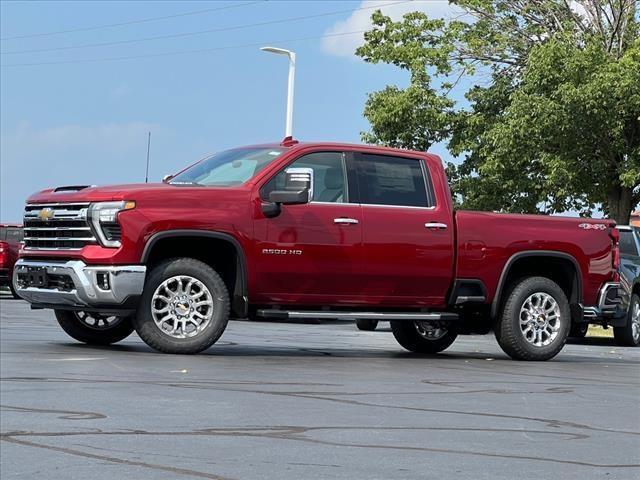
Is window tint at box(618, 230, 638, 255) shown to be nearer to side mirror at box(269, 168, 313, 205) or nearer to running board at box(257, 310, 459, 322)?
running board at box(257, 310, 459, 322)

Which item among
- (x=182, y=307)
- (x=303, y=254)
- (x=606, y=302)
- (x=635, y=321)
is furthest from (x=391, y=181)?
(x=635, y=321)

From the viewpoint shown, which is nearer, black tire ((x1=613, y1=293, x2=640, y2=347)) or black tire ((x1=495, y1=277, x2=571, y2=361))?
black tire ((x1=495, y1=277, x2=571, y2=361))

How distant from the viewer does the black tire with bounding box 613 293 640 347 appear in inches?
703

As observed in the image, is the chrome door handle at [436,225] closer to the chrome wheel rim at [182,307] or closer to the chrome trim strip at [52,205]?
the chrome wheel rim at [182,307]

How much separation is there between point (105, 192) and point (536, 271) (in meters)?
4.67

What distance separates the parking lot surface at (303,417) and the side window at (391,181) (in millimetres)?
1517

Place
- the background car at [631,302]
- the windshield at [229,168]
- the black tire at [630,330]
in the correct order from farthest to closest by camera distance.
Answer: the black tire at [630,330] < the background car at [631,302] < the windshield at [229,168]

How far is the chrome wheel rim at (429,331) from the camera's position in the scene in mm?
13250

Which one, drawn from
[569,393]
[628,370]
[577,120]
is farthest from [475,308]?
[577,120]

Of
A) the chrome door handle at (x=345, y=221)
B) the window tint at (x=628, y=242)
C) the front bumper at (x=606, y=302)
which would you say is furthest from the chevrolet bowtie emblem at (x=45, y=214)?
the window tint at (x=628, y=242)

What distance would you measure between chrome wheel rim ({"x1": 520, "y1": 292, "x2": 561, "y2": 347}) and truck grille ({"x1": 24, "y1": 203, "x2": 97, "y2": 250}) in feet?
14.3

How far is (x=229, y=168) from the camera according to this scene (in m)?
11.5

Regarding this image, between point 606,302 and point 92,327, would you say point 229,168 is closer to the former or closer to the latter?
point 92,327

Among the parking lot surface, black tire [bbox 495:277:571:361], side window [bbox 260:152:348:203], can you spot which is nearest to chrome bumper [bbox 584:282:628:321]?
black tire [bbox 495:277:571:361]
